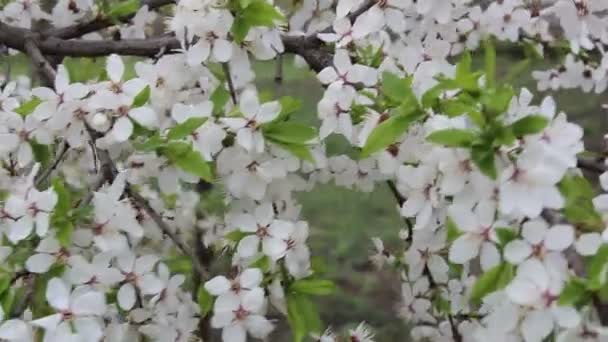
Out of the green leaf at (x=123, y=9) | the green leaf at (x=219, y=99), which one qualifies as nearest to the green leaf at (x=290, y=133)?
the green leaf at (x=219, y=99)

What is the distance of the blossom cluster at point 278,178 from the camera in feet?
3.99

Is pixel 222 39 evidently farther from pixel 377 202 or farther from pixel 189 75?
pixel 377 202

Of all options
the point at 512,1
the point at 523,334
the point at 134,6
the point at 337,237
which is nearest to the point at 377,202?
the point at 337,237

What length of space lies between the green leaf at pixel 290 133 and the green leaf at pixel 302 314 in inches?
9.3

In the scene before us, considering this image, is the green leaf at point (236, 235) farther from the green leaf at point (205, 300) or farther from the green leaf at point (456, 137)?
the green leaf at point (456, 137)

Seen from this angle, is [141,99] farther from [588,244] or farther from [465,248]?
[588,244]

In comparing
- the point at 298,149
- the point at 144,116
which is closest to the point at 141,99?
the point at 144,116

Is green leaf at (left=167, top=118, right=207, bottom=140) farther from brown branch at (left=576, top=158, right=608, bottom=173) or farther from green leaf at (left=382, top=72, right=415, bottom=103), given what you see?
brown branch at (left=576, top=158, right=608, bottom=173)

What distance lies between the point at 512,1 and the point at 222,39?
0.81m

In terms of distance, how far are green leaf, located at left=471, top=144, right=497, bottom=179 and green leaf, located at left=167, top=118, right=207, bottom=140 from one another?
1.46 ft

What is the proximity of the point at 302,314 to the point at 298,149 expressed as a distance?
25cm

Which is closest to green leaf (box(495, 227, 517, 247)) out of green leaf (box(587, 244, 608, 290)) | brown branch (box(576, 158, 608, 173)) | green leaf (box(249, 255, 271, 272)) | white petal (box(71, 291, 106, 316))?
green leaf (box(587, 244, 608, 290))

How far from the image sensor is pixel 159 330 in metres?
1.59

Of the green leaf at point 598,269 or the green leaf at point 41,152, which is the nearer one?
the green leaf at point 598,269
